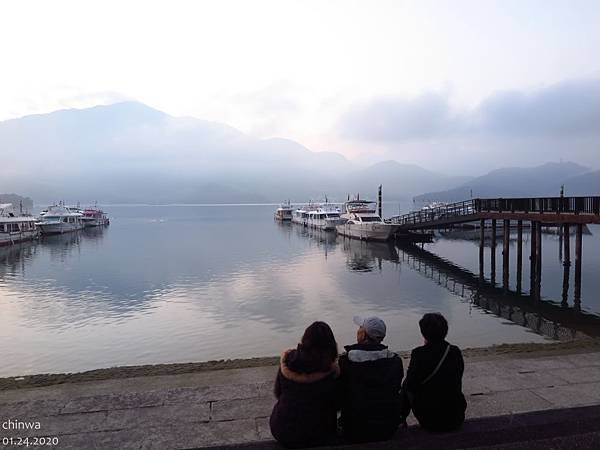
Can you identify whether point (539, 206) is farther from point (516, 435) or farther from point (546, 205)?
point (516, 435)

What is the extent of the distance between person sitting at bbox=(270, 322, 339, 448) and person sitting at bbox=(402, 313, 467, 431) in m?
0.95

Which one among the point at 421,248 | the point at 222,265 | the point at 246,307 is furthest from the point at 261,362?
the point at 421,248

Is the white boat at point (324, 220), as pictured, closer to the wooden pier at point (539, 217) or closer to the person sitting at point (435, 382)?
the wooden pier at point (539, 217)

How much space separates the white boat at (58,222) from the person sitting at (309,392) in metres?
85.2

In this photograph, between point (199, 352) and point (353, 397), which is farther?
point (199, 352)

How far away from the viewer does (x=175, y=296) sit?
2753 cm

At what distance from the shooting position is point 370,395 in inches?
179

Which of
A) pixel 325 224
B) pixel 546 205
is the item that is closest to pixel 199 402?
pixel 546 205

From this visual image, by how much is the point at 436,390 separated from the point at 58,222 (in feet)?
288

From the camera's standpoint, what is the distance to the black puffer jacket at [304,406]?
175 inches

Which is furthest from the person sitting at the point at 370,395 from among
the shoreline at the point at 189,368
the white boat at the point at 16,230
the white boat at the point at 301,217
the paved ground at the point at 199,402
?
the white boat at the point at 301,217

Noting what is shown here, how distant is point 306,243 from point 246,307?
127ft

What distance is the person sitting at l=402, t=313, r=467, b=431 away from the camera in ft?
15.6

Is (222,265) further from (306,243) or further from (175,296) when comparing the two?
(306,243)
